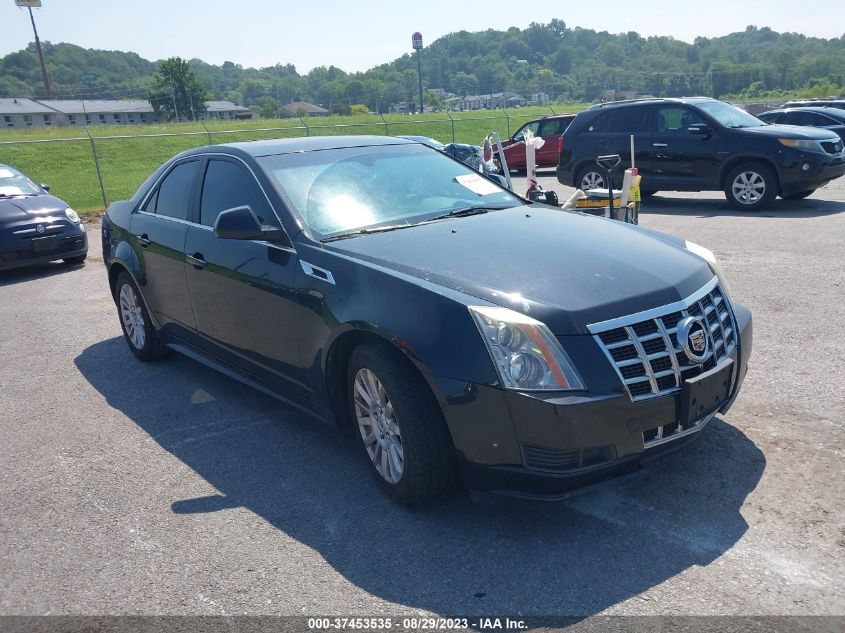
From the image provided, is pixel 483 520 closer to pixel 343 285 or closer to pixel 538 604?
pixel 538 604

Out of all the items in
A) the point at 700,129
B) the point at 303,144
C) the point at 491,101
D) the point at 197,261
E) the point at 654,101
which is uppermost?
the point at 303,144

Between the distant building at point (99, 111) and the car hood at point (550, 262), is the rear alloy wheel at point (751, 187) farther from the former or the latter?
the distant building at point (99, 111)

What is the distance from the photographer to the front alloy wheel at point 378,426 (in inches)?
142

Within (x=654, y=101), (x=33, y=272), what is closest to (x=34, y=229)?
(x=33, y=272)

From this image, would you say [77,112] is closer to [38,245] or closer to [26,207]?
[26,207]

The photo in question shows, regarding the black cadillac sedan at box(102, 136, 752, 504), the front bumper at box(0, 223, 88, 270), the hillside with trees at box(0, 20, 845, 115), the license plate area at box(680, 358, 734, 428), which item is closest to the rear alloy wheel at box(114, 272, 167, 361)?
the black cadillac sedan at box(102, 136, 752, 504)

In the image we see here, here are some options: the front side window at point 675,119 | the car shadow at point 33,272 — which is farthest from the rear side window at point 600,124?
the car shadow at point 33,272

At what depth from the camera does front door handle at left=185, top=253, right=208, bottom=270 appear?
197 inches

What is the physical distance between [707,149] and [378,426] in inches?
413

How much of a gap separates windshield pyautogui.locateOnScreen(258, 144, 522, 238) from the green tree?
94.6 m

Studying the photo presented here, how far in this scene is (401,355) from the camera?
11.6ft

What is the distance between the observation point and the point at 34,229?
10352 millimetres

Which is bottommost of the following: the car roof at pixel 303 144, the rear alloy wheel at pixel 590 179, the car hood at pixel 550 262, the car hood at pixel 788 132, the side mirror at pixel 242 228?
the rear alloy wheel at pixel 590 179

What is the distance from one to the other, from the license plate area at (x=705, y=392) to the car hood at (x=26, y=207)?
9.84 metres
